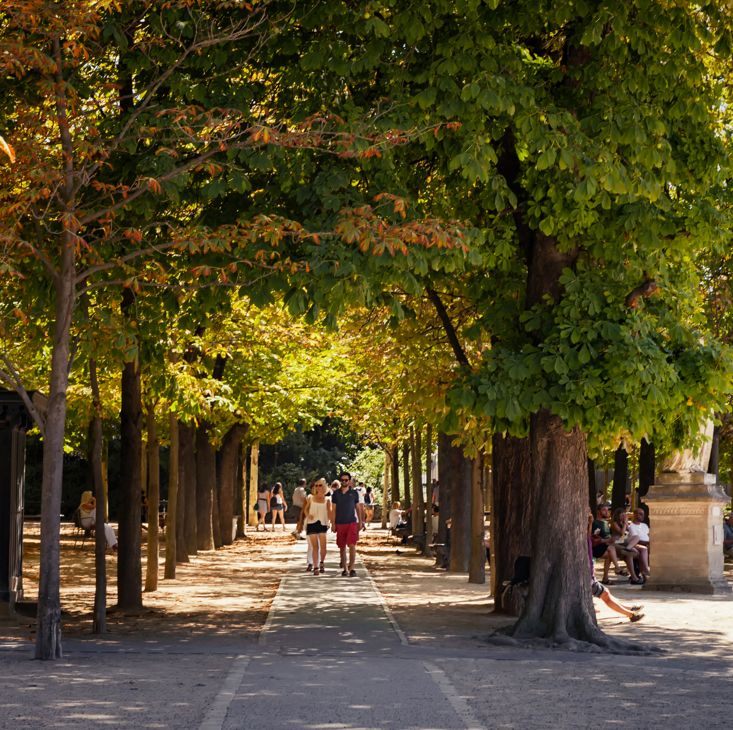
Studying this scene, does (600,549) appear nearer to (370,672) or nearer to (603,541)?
(603,541)

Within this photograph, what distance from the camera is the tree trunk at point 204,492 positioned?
2772 centimetres

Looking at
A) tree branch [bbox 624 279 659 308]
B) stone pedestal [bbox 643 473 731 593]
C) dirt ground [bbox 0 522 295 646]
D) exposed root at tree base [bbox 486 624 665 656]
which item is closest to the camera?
exposed root at tree base [bbox 486 624 665 656]

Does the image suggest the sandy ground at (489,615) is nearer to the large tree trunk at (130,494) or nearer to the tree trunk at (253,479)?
the large tree trunk at (130,494)

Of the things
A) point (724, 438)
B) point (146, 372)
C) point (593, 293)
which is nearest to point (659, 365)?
point (593, 293)

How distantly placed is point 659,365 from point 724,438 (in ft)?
94.9

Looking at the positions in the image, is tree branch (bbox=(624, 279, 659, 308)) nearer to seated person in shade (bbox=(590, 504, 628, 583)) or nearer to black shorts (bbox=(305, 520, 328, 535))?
seated person in shade (bbox=(590, 504, 628, 583))

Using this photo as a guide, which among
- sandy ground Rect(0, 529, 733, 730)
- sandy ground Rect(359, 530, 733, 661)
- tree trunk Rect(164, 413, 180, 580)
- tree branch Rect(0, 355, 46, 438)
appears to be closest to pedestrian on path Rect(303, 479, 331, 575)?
sandy ground Rect(359, 530, 733, 661)

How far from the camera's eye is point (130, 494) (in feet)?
47.4

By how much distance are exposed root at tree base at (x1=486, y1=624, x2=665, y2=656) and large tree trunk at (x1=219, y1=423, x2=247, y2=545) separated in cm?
1973

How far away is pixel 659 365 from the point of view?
11227 mm

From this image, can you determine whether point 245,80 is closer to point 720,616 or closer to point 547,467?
point 547,467

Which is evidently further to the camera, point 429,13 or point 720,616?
point 720,616

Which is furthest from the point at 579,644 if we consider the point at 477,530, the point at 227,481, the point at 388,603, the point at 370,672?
the point at 227,481

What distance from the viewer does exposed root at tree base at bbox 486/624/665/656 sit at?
11.4 metres
